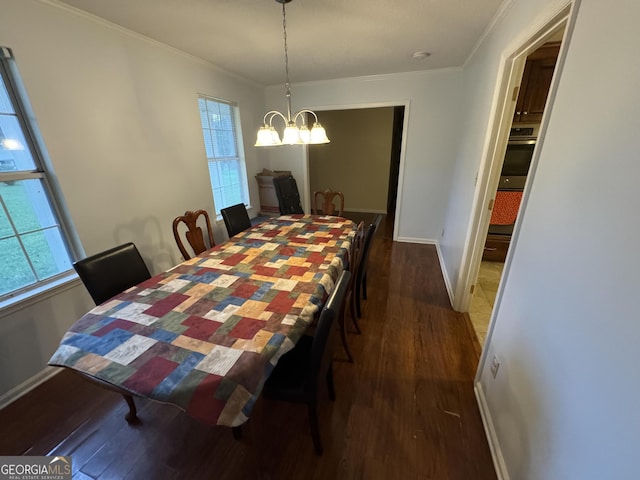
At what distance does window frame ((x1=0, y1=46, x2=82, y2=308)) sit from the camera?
154cm

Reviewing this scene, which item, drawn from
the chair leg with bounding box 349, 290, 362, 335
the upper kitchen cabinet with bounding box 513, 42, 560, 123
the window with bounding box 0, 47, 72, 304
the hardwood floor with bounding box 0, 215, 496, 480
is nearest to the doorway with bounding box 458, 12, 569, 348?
the upper kitchen cabinet with bounding box 513, 42, 560, 123

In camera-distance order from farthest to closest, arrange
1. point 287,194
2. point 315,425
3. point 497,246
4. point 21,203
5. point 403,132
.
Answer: point 287,194 → point 403,132 → point 497,246 → point 21,203 → point 315,425

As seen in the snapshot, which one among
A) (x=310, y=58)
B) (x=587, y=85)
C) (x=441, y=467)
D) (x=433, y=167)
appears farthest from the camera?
(x=433, y=167)

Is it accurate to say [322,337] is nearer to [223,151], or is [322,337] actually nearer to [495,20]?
[495,20]

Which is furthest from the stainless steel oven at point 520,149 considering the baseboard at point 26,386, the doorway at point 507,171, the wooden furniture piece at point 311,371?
the baseboard at point 26,386

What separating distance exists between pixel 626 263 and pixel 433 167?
3.30m

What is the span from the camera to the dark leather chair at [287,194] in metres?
3.62

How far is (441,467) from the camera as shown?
4.06ft

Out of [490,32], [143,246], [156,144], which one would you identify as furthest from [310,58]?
[143,246]

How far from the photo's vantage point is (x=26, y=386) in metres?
1.65

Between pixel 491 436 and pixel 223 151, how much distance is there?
380cm

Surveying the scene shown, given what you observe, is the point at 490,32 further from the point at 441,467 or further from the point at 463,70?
the point at 441,467

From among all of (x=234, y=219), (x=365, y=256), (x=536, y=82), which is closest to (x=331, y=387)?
(x=365, y=256)

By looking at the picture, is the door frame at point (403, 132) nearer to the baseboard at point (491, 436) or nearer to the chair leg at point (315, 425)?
the baseboard at point (491, 436)
